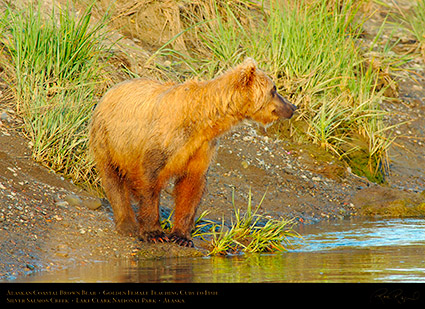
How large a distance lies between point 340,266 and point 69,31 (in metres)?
5.04

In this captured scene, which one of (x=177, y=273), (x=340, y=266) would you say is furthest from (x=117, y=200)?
(x=340, y=266)

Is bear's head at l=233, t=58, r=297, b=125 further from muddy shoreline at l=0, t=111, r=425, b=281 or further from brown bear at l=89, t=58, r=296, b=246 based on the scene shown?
muddy shoreline at l=0, t=111, r=425, b=281

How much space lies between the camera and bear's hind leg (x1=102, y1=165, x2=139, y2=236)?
7668mm

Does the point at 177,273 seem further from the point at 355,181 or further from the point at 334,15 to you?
the point at 334,15

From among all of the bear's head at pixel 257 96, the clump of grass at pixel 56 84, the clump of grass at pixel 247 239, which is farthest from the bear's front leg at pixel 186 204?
the clump of grass at pixel 56 84

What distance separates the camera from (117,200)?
772cm

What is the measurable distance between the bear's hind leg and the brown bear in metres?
0.01

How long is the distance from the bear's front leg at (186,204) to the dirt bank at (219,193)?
16cm

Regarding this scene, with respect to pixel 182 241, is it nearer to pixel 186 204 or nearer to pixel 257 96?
pixel 186 204

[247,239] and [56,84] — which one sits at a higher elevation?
[56,84]

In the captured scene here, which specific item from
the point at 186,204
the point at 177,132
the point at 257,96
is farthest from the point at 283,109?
the point at 186,204

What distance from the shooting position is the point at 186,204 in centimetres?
746
